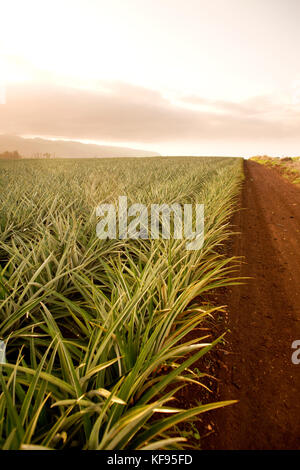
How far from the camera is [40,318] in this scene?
1.58 meters

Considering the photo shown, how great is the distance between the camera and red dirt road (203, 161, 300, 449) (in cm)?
109

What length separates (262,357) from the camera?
59.0 inches

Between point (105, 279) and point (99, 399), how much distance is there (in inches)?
49.2
